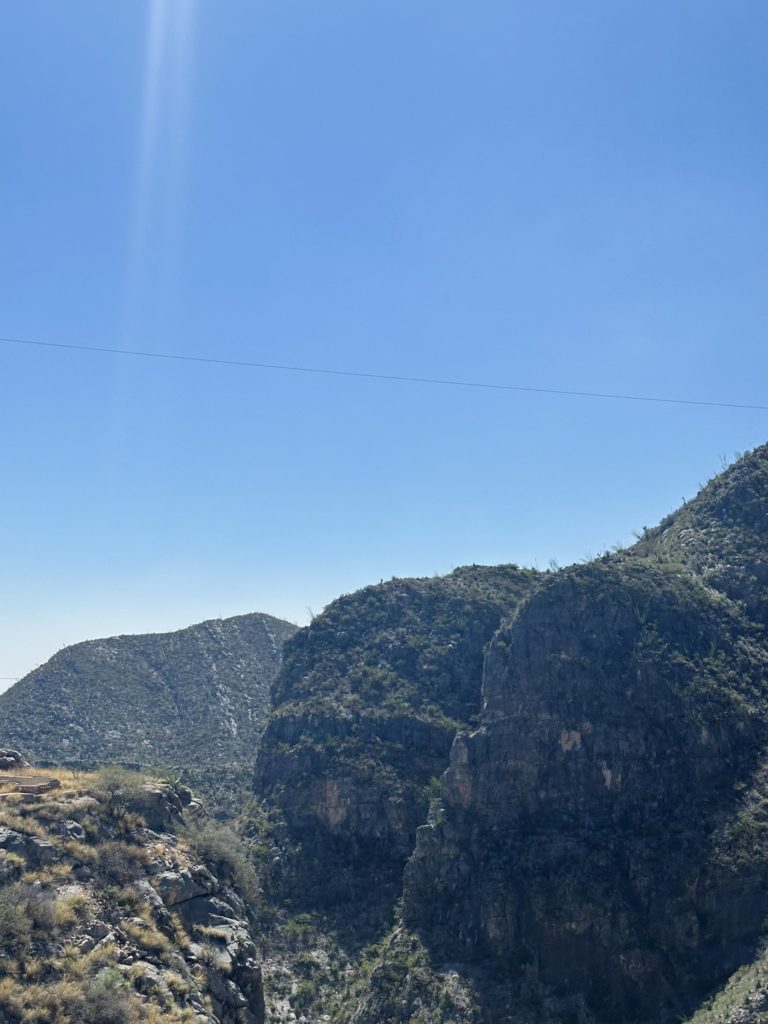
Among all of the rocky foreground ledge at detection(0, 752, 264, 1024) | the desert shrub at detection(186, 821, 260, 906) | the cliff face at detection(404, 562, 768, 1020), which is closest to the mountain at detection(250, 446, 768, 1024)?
the cliff face at detection(404, 562, 768, 1020)

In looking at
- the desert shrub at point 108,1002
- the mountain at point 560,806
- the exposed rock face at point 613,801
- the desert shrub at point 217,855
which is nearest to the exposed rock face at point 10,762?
the desert shrub at point 217,855

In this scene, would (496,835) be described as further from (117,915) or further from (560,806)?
(117,915)

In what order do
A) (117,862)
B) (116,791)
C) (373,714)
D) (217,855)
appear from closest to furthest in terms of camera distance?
(117,862)
(116,791)
(217,855)
(373,714)

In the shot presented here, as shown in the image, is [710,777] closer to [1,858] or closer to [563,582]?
[563,582]

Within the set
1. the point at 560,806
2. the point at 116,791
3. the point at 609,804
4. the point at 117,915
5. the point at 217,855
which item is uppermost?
the point at 116,791

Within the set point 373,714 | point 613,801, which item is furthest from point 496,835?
point 373,714

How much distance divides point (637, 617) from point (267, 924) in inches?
1410

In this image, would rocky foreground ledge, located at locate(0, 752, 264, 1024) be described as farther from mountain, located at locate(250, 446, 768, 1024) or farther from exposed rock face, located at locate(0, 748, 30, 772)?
mountain, located at locate(250, 446, 768, 1024)

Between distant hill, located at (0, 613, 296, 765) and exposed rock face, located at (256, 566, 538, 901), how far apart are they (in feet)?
62.8

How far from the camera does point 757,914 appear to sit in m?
46.9

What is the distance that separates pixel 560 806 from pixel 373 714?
23.5 metres

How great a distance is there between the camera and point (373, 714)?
76.6 metres

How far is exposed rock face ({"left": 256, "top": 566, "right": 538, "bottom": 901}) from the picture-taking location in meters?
67.2

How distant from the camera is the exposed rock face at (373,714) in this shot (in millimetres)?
67188
